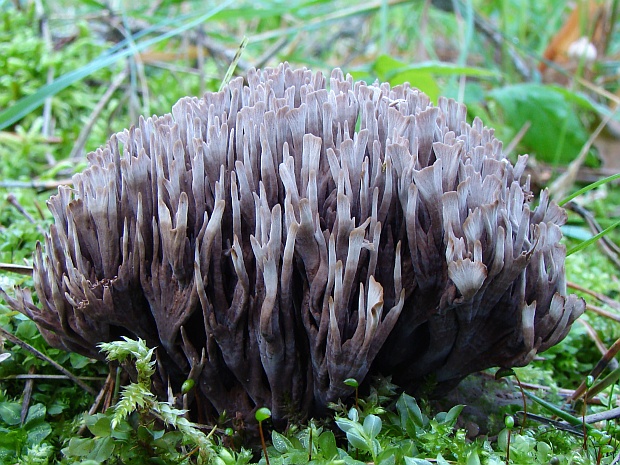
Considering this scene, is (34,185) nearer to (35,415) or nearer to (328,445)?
(35,415)

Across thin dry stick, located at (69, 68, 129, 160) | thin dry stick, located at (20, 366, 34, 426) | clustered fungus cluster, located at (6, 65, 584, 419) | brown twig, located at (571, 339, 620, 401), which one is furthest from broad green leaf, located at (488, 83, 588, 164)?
thin dry stick, located at (20, 366, 34, 426)

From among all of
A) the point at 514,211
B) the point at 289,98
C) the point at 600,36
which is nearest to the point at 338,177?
the point at 289,98

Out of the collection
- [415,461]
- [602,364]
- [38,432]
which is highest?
[415,461]

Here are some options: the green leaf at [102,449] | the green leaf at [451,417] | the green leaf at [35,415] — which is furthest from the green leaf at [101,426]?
the green leaf at [451,417]

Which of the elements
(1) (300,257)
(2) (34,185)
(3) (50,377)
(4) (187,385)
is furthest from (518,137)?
(3) (50,377)

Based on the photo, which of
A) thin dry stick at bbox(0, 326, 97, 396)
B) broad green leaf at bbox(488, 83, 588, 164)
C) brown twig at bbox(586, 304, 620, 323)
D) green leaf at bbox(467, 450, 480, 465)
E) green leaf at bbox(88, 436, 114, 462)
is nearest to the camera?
green leaf at bbox(467, 450, 480, 465)

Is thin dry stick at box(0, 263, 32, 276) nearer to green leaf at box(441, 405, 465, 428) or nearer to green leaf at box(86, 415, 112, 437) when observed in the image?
green leaf at box(86, 415, 112, 437)

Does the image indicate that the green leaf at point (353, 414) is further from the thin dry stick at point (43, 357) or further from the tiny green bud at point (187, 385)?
the thin dry stick at point (43, 357)

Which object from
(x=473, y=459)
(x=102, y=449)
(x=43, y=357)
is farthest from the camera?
(x=43, y=357)
